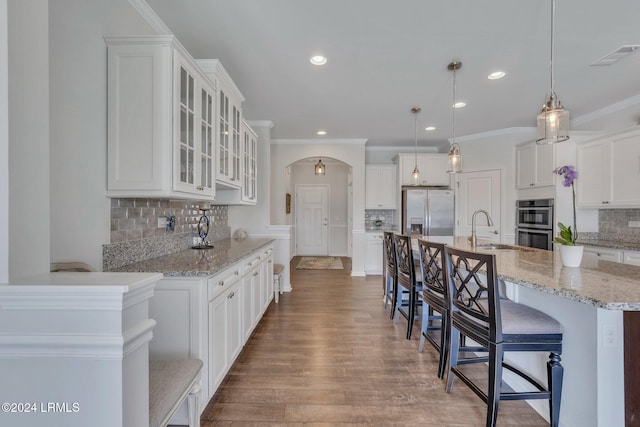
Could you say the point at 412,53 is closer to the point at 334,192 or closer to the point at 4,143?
the point at 4,143

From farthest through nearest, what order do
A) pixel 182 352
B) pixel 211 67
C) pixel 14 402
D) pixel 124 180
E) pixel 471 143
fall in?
pixel 471 143 < pixel 211 67 < pixel 124 180 < pixel 182 352 < pixel 14 402

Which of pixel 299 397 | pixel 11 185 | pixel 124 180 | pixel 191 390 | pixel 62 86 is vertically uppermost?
pixel 62 86

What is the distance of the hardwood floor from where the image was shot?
1.71m

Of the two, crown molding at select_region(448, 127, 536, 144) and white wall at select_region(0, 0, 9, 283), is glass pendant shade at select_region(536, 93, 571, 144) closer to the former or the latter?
white wall at select_region(0, 0, 9, 283)

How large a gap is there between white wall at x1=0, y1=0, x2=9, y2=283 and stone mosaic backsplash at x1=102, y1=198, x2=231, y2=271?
1.10 m

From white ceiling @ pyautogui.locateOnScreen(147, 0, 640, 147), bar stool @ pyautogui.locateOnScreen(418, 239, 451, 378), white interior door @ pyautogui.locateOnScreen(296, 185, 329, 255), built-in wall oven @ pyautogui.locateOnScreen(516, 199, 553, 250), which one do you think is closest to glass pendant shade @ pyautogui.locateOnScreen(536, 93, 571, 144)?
white ceiling @ pyautogui.locateOnScreen(147, 0, 640, 147)

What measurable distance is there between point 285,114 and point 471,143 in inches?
133

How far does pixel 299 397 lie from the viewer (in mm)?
1876

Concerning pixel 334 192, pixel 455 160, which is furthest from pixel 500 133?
pixel 334 192

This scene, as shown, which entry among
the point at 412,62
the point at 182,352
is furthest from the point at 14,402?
the point at 412,62

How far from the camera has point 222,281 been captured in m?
1.88

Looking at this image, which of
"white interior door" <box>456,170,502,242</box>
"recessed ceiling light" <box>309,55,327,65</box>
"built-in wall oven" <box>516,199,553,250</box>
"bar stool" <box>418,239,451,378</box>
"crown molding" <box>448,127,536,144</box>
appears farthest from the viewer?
"white interior door" <box>456,170,502,242</box>

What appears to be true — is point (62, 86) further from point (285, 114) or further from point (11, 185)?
point (285, 114)

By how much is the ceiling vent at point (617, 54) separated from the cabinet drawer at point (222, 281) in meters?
3.54
